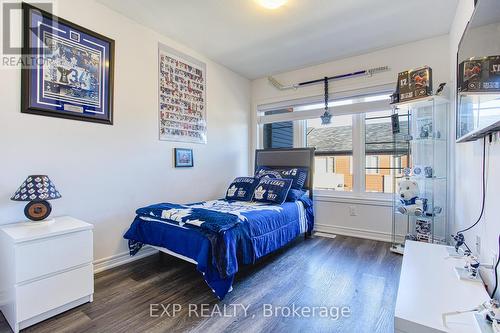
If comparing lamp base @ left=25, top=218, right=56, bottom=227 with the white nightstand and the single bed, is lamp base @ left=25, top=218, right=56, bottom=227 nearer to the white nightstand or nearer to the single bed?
the white nightstand

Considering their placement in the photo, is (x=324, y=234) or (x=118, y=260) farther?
(x=324, y=234)

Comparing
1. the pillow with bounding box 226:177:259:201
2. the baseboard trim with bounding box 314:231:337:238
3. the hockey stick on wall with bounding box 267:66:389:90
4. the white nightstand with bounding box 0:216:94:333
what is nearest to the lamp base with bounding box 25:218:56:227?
the white nightstand with bounding box 0:216:94:333

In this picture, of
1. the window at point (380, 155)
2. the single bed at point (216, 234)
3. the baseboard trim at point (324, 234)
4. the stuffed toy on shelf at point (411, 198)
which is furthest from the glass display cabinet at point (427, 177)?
the single bed at point (216, 234)

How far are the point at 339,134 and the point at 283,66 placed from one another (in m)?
1.37

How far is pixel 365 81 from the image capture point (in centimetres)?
347

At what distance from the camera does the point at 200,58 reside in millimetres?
3535

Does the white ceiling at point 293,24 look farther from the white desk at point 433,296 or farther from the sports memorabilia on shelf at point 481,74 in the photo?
the white desk at point 433,296

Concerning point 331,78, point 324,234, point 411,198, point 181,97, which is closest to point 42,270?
point 181,97

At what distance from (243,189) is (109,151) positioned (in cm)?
163

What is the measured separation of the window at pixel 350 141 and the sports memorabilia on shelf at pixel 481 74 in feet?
5.79

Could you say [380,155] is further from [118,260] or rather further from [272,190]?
[118,260]

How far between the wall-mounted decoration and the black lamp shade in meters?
0.59

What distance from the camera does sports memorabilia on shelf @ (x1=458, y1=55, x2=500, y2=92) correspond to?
1.07m

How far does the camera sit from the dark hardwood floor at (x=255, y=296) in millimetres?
1637
